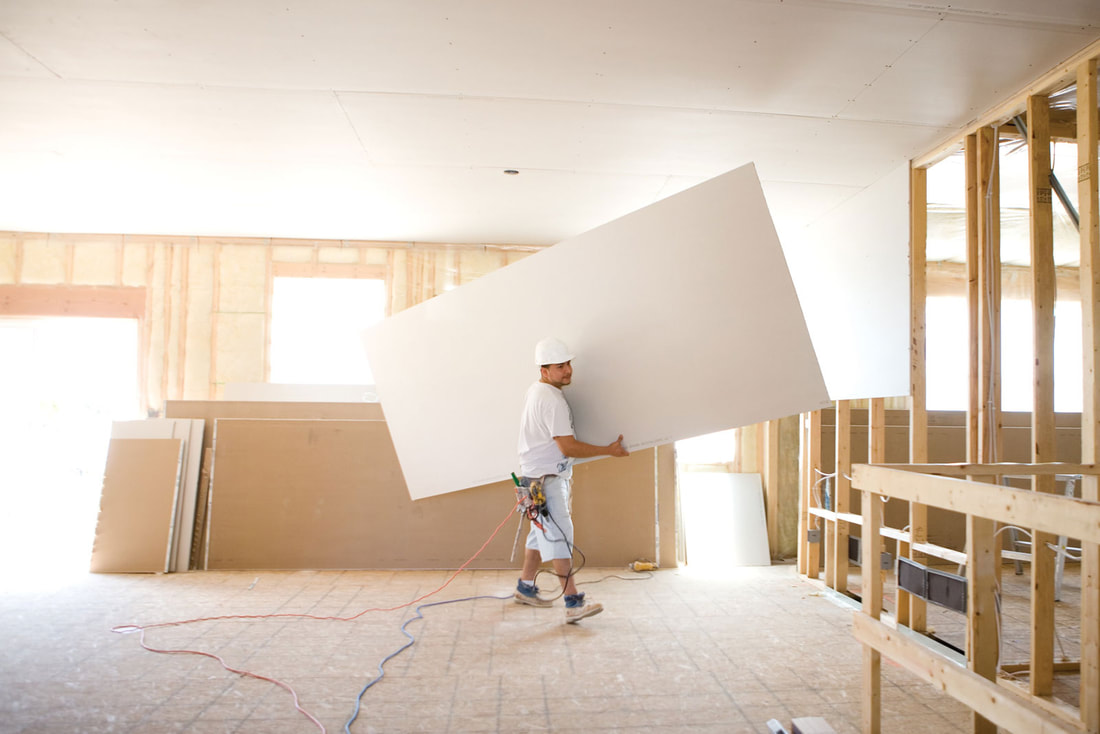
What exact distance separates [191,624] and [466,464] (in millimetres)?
1762

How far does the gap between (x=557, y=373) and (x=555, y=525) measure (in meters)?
0.82

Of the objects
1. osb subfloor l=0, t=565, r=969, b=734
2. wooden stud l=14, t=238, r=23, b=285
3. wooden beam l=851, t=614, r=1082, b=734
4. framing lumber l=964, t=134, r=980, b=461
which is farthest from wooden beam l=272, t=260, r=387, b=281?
wooden beam l=851, t=614, r=1082, b=734

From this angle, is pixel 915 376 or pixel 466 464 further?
pixel 466 464

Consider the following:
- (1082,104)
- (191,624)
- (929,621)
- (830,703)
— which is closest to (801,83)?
(1082,104)

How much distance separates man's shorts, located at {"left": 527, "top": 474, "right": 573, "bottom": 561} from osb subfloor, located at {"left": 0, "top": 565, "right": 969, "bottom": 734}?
387 millimetres

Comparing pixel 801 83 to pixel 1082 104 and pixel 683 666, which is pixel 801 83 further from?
pixel 683 666

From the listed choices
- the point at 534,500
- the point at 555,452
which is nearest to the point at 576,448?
the point at 555,452

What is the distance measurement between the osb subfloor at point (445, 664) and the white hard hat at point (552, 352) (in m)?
1.41

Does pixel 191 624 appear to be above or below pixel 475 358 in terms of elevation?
below

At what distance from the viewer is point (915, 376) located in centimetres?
390

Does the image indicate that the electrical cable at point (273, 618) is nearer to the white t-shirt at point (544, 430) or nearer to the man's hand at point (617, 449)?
the white t-shirt at point (544, 430)

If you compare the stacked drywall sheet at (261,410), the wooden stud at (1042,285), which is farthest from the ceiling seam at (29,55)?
the wooden stud at (1042,285)

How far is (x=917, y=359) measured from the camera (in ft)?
12.8

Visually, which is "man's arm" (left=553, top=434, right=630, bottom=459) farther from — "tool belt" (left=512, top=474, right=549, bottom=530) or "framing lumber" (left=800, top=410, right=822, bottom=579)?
"framing lumber" (left=800, top=410, right=822, bottom=579)
